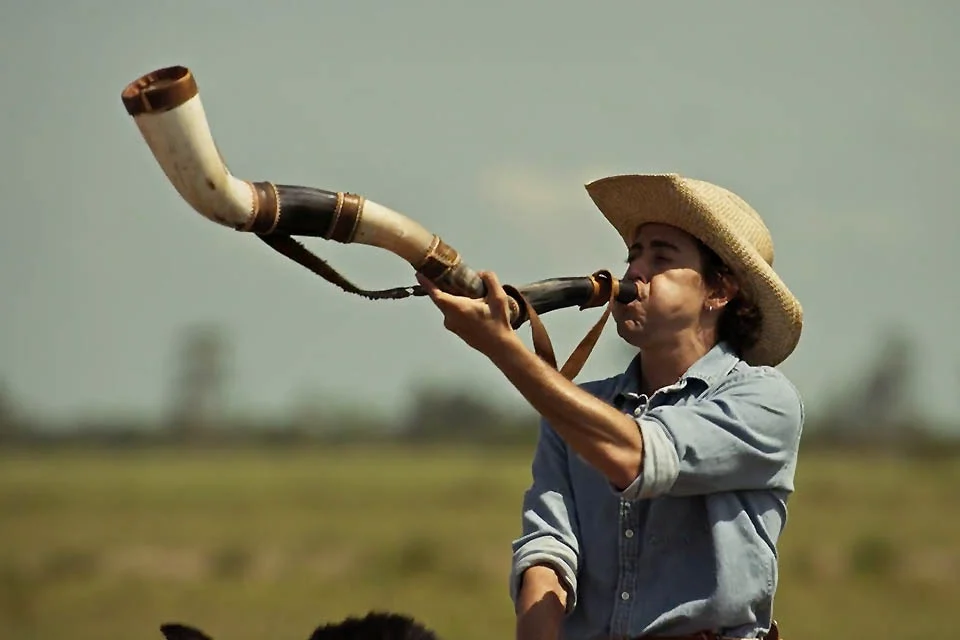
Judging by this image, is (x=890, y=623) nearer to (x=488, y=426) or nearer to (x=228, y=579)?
(x=228, y=579)

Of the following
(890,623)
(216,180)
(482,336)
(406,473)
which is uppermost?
(216,180)

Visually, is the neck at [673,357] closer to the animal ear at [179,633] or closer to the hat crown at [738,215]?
the hat crown at [738,215]

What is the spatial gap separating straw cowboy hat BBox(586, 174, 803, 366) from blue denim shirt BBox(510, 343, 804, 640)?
183mm

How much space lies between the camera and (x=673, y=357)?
534 cm

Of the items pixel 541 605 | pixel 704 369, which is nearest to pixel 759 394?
pixel 704 369

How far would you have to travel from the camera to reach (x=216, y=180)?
13.9 feet

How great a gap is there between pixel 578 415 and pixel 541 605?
684mm

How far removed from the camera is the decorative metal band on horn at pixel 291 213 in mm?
4176

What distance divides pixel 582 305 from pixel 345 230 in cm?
83

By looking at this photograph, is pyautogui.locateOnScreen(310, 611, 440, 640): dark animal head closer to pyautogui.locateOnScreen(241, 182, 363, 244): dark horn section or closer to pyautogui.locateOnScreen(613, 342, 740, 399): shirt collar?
pyautogui.locateOnScreen(241, 182, 363, 244): dark horn section

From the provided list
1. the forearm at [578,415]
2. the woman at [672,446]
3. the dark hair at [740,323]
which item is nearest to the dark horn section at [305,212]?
the woman at [672,446]

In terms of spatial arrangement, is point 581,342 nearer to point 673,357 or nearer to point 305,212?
point 673,357

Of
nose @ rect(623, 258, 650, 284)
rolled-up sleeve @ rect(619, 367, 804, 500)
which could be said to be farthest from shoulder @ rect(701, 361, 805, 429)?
nose @ rect(623, 258, 650, 284)

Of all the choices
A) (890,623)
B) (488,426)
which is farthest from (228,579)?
(488,426)
